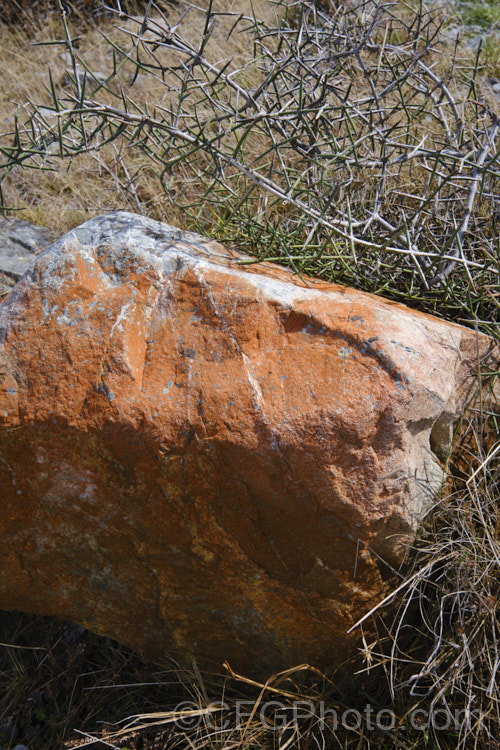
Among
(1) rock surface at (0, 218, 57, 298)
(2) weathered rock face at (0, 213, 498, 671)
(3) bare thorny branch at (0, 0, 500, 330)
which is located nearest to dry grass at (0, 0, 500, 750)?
(3) bare thorny branch at (0, 0, 500, 330)

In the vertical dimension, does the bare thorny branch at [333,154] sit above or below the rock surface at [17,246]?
above

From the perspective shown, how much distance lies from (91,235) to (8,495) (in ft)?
2.46

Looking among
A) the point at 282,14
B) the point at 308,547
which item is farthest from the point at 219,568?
the point at 282,14

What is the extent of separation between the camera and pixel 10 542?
1684mm

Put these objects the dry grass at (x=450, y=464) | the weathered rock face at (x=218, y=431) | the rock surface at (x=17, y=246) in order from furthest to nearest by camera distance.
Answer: the rock surface at (x=17, y=246) < the dry grass at (x=450, y=464) < the weathered rock face at (x=218, y=431)

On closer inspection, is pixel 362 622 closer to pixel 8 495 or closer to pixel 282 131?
pixel 8 495

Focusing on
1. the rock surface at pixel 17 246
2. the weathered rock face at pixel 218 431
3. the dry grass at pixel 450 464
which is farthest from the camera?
the rock surface at pixel 17 246

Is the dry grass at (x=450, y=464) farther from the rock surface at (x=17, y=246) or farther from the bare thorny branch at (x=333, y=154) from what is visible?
the rock surface at (x=17, y=246)

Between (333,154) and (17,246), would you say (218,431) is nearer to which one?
(333,154)

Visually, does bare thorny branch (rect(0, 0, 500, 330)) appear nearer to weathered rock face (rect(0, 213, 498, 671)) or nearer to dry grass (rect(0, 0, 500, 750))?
dry grass (rect(0, 0, 500, 750))

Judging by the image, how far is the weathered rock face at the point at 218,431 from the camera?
142cm

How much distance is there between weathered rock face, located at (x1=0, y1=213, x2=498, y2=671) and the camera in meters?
1.42

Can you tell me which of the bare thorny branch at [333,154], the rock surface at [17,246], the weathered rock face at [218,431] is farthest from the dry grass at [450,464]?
the rock surface at [17,246]

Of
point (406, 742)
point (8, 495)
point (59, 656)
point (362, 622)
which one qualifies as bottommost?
point (59, 656)
